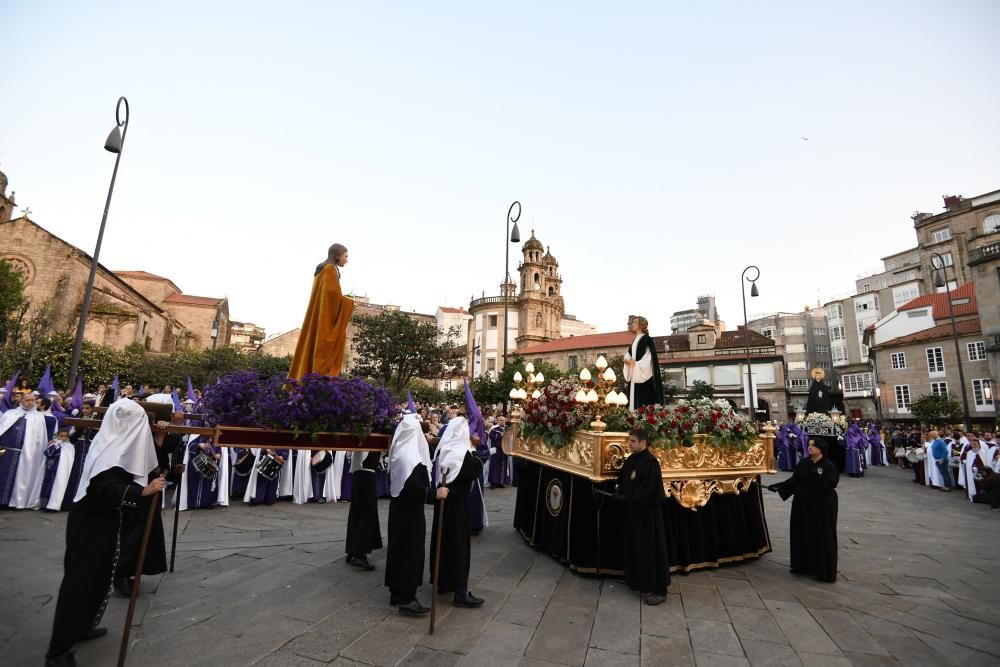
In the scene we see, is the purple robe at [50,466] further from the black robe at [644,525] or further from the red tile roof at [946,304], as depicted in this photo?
the red tile roof at [946,304]

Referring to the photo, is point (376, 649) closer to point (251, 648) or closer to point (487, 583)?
point (251, 648)

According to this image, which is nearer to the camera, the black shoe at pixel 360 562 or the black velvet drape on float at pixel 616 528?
the black velvet drape on float at pixel 616 528

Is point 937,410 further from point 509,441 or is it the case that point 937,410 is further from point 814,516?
point 509,441

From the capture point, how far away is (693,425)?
609 cm

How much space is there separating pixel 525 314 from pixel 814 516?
58.6 metres

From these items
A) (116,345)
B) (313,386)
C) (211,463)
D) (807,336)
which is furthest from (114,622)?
(807,336)

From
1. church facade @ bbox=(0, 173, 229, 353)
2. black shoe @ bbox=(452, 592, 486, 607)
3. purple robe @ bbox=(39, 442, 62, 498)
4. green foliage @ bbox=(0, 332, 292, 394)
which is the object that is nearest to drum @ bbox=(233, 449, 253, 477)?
purple robe @ bbox=(39, 442, 62, 498)

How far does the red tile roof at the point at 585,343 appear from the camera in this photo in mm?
55744

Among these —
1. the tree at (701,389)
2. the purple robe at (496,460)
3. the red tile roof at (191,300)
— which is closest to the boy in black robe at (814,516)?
the purple robe at (496,460)

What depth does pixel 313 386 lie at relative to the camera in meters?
4.07

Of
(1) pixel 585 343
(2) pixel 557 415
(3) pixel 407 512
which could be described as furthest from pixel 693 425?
(1) pixel 585 343

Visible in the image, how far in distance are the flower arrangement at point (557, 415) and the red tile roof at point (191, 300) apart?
203ft

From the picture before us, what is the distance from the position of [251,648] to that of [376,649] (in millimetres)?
1037

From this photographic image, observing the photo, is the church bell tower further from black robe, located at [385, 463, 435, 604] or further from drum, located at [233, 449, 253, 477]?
black robe, located at [385, 463, 435, 604]
